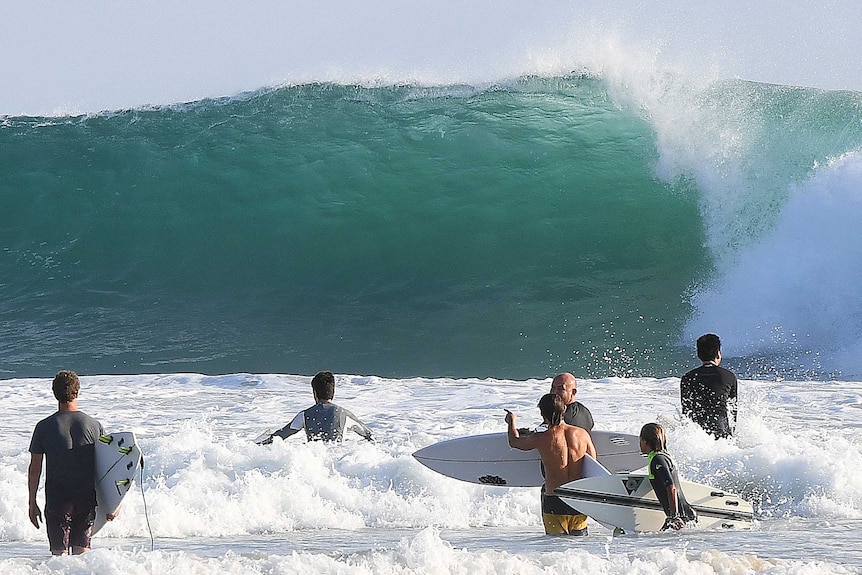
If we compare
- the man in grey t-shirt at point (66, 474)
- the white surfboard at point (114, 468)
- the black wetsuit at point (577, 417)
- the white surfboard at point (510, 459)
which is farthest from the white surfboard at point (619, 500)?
the man in grey t-shirt at point (66, 474)

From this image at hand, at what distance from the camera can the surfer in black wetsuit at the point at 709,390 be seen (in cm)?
562

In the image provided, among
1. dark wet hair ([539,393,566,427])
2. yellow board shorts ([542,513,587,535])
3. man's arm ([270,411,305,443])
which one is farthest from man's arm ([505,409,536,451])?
man's arm ([270,411,305,443])

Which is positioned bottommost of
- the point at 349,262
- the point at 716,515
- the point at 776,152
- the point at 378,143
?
the point at 716,515

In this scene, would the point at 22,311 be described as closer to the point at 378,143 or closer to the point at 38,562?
the point at 378,143

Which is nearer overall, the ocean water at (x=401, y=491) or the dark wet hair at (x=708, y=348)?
the ocean water at (x=401, y=491)

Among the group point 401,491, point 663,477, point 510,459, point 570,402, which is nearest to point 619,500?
point 663,477

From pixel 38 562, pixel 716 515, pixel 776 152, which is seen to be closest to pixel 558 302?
pixel 776 152

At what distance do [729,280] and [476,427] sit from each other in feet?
20.9

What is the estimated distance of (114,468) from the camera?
13.8 ft

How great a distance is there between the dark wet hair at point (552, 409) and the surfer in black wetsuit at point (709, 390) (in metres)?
1.16

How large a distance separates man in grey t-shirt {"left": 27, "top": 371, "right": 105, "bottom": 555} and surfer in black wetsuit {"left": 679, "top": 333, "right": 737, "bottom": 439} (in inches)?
125

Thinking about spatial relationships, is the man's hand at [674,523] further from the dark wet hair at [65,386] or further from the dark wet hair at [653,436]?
the dark wet hair at [65,386]

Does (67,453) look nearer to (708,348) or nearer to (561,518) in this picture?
(561,518)

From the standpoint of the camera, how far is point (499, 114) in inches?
616
